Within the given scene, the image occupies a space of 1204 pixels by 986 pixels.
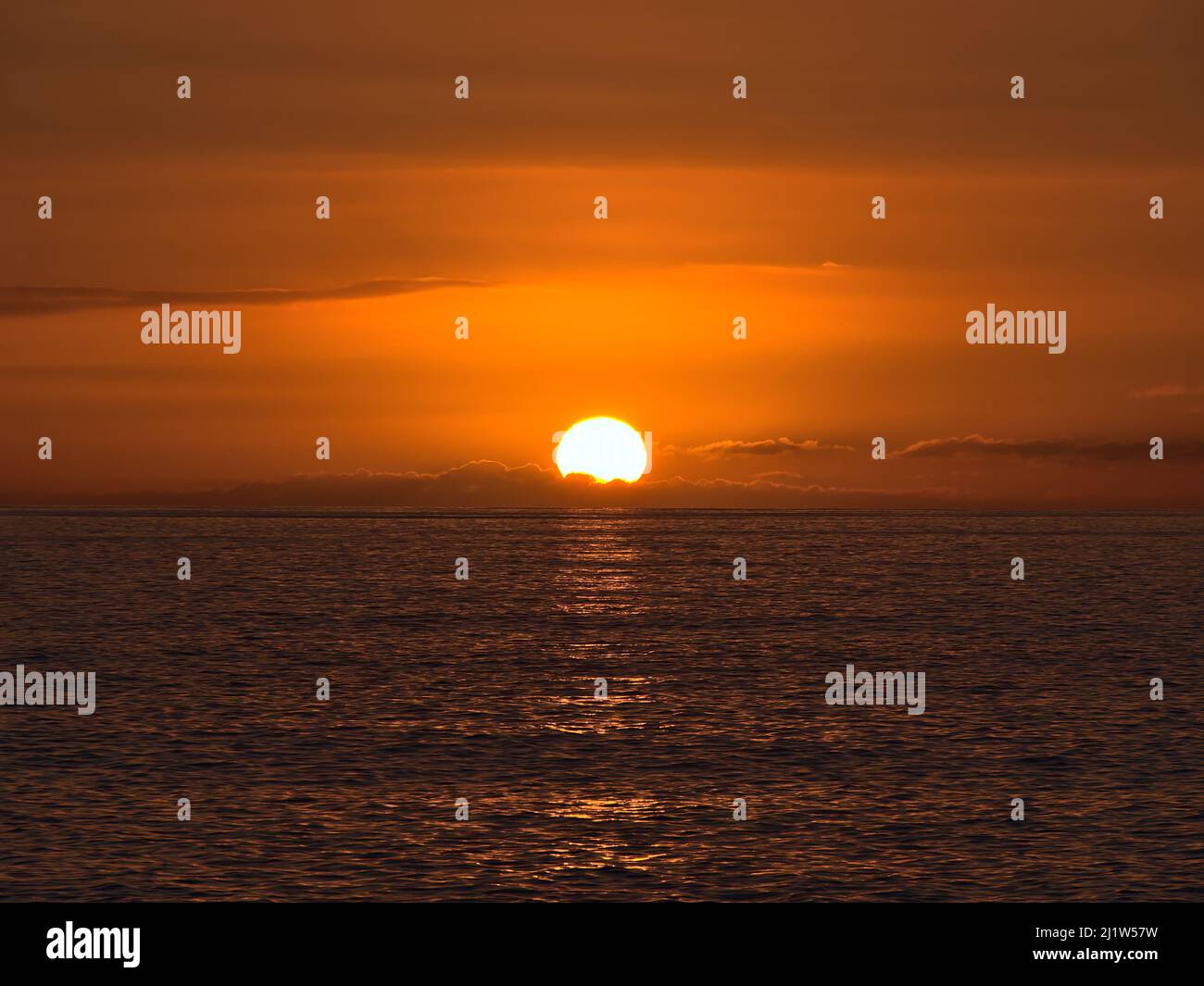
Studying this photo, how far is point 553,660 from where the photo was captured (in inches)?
3285

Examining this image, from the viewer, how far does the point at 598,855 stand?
1340 inches

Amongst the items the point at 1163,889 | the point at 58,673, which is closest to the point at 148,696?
the point at 58,673

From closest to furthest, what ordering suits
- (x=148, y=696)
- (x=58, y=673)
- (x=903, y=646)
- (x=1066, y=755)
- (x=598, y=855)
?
(x=598, y=855)
(x=1066, y=755)
(x=148, y=696)
(x=58, y=673)
(x=903, y=646)

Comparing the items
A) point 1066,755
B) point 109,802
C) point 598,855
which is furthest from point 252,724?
point 1066,755

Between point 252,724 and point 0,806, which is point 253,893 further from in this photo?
point 252,724

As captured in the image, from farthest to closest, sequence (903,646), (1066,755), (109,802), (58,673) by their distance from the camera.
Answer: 1. (903,646)
2. (58,673)
3. (1066,755)
4. (109,802)

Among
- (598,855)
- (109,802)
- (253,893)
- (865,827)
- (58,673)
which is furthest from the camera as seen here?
(58,673)

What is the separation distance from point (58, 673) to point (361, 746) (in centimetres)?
2798

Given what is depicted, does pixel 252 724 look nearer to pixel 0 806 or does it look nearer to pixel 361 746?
pixel 361 746

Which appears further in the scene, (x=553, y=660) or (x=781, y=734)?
(x=553, y=660)

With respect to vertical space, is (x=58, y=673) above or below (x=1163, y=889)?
above
